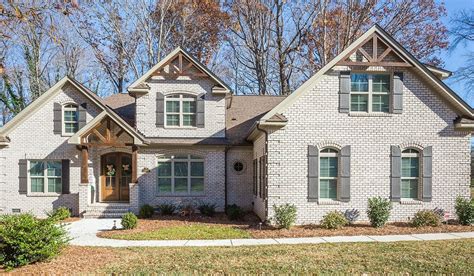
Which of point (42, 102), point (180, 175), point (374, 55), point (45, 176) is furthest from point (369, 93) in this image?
point (45, 176)

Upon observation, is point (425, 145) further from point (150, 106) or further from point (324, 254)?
point (150, 106)

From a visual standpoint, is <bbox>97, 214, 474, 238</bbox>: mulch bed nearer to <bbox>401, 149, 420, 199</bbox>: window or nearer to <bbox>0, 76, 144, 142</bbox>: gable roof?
<bbox>401, 149, 420, 199</bbox>: window

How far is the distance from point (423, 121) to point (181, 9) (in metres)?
20.8

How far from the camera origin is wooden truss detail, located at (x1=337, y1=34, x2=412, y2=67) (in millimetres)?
13086

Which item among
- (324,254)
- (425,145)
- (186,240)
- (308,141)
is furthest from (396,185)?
(186,240)

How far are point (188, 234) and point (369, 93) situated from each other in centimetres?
809

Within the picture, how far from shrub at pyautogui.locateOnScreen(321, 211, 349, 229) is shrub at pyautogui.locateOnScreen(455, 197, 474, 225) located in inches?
159

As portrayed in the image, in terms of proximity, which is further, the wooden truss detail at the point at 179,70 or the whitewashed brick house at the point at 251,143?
the wooden truss detail at the point at 179,70

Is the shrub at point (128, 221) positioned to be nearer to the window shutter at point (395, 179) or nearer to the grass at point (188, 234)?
the grass at point (188, 234)

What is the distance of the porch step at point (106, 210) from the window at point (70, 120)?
3718mm

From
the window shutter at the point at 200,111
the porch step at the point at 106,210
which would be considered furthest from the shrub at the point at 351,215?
the porch step at the point at 106,210

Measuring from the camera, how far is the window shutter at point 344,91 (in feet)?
43.7

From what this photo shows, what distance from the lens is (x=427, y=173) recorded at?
13.3m

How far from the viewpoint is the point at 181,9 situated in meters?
28.5
